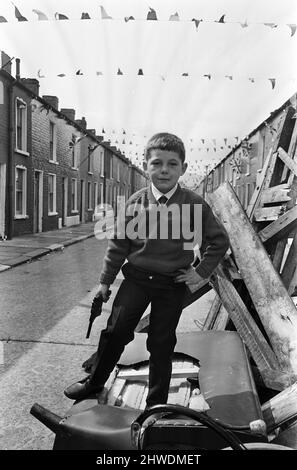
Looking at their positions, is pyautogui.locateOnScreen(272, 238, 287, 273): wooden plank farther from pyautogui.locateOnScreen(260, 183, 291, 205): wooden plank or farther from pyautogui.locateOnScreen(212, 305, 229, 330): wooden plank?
pyautogui.locateOnScreen(212, 305, 229, 330): wooden plank

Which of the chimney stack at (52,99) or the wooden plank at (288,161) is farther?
the chimney stack at (52,99)

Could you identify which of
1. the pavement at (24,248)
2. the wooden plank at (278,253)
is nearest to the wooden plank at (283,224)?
the wooden plank at (278,253)

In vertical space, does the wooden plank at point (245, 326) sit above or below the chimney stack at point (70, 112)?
below

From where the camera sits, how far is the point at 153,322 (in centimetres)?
251

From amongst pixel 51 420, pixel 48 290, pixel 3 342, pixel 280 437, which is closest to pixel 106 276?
pixel 51 420

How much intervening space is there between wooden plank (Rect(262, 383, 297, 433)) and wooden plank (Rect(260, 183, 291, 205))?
5.51ft

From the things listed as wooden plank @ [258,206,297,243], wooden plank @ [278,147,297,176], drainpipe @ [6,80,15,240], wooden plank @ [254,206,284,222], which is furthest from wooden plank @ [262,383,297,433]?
drainpipe @ [6,80,15,240]

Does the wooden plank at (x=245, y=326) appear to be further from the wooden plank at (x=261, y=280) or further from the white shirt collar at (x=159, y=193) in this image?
A: the white shirt collar at (x=159, y=193)

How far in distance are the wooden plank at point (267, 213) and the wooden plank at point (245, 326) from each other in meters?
0.69

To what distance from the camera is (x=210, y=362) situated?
2900 millimetres

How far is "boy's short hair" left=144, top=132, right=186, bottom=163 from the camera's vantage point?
238 cm

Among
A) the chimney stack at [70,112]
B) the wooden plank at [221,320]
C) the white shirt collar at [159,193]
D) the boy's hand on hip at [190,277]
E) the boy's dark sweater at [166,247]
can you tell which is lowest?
the wooden plank at [221,320]

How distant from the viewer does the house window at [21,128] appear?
1678cm

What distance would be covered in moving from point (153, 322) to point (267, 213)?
5.84 ft
